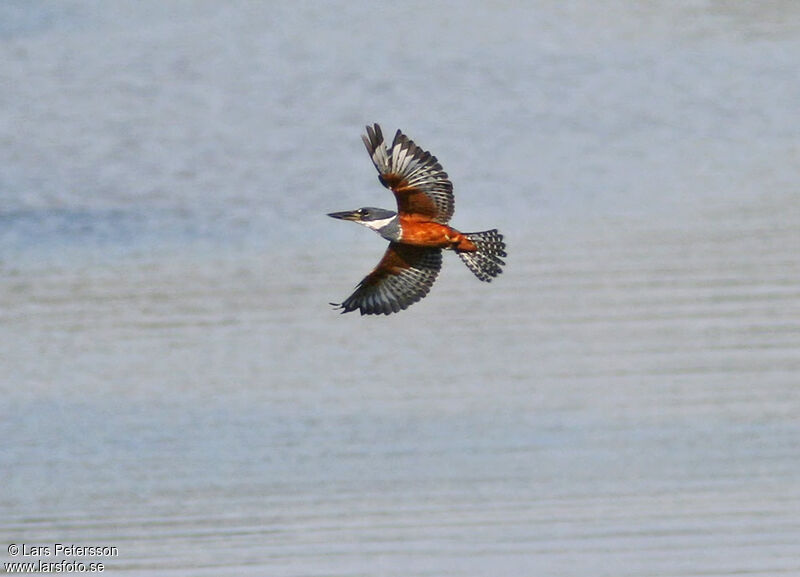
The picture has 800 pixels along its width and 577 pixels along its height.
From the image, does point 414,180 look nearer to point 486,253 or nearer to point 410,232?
point 410,232

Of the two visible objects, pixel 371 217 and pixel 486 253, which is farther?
pixel 486 253

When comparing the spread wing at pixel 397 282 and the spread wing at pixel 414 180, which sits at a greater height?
the spread wing at pixel 414 180

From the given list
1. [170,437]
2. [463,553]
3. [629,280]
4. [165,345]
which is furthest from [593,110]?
[463,553]

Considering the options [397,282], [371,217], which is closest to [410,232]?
[371,217]

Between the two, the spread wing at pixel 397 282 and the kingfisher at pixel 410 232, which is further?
the spread wing at pixel 397 282

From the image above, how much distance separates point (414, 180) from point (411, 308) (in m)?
3.75

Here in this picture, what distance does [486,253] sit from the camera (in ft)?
23.9

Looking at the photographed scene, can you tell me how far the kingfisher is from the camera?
22.8 ft

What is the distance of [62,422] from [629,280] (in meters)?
3.64

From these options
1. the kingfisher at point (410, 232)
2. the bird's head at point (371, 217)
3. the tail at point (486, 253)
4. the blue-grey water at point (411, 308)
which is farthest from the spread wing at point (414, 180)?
the blue-grey water at point (411, 308)

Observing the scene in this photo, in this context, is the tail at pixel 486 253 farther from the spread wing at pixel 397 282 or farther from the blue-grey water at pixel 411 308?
the blue-grey water at pixel 411 308

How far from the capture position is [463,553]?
25.6 feet

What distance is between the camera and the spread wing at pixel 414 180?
6.91 meters

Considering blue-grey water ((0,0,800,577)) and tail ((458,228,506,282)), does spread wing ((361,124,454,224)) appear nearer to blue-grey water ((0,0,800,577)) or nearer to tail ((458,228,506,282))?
tail ((458,228,506,282))
